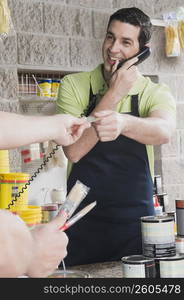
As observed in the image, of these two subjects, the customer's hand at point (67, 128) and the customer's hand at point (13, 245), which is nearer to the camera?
the customer's hand at point (13, 245)

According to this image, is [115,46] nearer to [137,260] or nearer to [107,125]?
[107,125]

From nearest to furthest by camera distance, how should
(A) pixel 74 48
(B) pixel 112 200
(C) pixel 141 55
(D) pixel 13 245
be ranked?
(D) pixel 13 245, (B) pixel 112 200, (C) pixel 141 55, (A) pixel 74 48

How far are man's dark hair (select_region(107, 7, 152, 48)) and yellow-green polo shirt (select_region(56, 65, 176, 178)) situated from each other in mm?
186

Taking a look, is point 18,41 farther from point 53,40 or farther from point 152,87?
point 152,87

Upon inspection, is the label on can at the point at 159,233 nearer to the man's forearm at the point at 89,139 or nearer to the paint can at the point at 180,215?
the paint can at the point at 180,215

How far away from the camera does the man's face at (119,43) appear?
1.96 m

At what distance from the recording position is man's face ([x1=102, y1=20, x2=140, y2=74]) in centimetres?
196

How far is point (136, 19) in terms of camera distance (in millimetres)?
2035

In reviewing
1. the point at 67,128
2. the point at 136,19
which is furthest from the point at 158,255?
the point at 136,19

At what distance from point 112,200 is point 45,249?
1.10 m

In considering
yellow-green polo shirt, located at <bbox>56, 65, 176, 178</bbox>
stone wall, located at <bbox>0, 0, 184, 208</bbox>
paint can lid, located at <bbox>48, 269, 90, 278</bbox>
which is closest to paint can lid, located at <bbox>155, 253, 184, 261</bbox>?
paint can lid, located at <bbox>48, 269, 90, 278</bbox>

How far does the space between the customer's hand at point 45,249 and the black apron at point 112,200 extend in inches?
37.3

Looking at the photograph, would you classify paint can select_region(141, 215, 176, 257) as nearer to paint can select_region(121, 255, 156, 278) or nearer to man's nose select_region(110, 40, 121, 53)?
paint can select_region(121, 255, 156, 278)

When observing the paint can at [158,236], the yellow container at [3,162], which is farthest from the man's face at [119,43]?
the paint can at [158,236]
